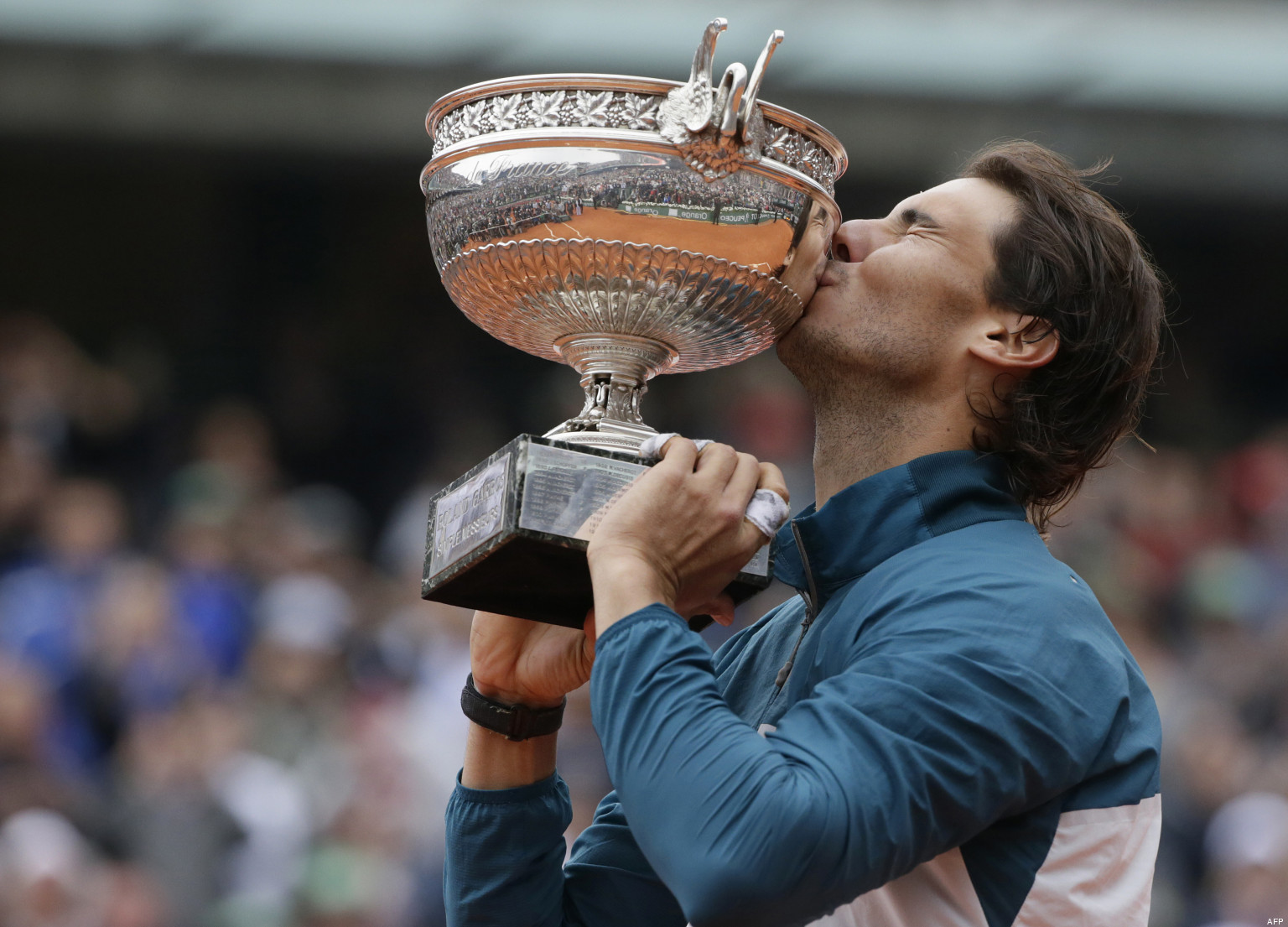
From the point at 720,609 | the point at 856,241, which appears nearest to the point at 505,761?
the point at 720,609

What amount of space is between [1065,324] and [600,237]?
2.17 ft

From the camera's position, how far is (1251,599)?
27.1ft

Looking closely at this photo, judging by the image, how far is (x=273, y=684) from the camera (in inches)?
261

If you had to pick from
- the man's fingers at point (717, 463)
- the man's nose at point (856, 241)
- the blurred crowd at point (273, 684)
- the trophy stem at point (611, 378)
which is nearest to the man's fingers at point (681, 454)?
the man's fingers at point (717, 463)

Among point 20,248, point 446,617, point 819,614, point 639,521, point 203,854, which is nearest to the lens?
point 639,521

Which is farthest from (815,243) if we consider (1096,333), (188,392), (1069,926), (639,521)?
(188,392)

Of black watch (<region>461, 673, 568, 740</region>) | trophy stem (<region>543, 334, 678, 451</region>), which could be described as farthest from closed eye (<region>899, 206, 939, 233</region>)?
black watch (<region>461, 673, 568, 740</region>)

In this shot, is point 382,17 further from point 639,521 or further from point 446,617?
point 639,521

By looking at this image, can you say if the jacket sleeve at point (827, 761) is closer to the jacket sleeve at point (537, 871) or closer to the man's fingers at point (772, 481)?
the man's fingers at point (772, 481)

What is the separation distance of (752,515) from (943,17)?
739cm

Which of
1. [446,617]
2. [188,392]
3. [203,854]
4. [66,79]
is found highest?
[66,79]

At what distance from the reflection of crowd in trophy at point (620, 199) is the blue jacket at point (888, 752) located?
396 millimetres

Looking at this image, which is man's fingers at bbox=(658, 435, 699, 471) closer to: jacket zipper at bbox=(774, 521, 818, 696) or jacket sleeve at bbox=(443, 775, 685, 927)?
jacket zipper at bbox=(774, 521, 818, 696)

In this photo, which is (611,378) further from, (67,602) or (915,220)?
(67,602)
